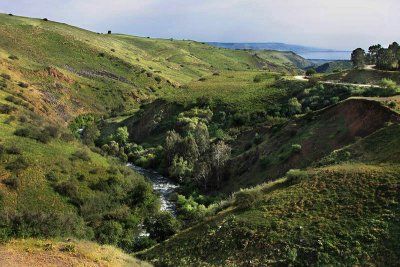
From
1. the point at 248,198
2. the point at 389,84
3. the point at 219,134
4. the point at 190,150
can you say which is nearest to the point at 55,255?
the point at 248,198

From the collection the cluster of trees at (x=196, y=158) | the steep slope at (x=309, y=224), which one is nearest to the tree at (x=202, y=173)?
the cluster of trees at (x=196, y=158)

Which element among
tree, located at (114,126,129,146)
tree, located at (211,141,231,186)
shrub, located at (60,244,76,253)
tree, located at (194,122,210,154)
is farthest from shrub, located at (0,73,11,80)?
shrub, located at (60,244,76,253)

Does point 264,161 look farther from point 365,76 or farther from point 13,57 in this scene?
point 13,57

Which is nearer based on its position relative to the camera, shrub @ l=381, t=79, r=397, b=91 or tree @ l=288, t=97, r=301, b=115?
shrub @ l=381, t=79, r=397, b=91

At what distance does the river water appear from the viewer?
62.3 meters

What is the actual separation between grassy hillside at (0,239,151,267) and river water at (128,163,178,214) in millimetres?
30450

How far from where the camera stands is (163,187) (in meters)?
72.8

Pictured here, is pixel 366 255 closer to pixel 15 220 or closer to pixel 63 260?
pixel 63 260

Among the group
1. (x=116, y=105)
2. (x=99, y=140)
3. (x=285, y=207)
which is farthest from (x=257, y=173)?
(x=116, y=105)

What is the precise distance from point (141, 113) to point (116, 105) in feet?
88.4

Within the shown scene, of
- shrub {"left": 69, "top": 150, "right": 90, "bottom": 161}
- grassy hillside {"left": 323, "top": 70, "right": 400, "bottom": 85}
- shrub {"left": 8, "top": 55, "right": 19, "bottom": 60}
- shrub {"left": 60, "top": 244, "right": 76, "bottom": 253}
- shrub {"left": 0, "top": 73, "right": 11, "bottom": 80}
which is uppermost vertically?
shrub {"left": 8, "top": 55, "right": 19, "bottom": 60}

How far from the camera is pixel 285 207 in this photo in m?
35.4

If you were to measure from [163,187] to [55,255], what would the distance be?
46.8 metres

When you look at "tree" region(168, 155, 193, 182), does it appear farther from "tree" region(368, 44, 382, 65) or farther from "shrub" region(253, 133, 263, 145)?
"tree" region(368, 44, 382, 65)
